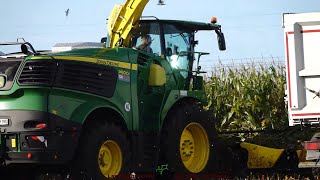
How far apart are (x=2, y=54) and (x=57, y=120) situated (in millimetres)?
1777

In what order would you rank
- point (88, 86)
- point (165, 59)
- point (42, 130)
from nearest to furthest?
point (42, 130) < point (88, 86) < point (165, 59)

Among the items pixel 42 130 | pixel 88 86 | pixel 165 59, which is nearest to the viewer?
pixel 42 130

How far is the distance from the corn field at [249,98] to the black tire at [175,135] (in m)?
4.31

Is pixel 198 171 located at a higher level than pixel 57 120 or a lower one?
lower

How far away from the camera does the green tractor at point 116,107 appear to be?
9.37 m

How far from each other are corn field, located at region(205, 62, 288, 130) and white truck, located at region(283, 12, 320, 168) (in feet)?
16.9

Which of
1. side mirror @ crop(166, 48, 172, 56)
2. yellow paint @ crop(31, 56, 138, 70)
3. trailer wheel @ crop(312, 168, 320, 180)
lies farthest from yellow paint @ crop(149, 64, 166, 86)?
trailer wheel @ crop(312, 168, 320, 180)

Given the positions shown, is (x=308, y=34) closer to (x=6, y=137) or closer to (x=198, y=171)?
(x=198, y=171)

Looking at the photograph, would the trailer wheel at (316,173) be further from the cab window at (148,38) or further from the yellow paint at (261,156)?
the cab window at (148,38)

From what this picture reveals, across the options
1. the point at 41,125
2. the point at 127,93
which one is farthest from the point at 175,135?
the point at 41,125

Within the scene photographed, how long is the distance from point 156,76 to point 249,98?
5.52 metres

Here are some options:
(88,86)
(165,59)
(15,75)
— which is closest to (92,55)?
(88,86)

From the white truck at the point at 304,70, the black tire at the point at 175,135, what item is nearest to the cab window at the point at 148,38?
the black tire at the point at 175,135

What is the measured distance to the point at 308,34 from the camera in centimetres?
1060
